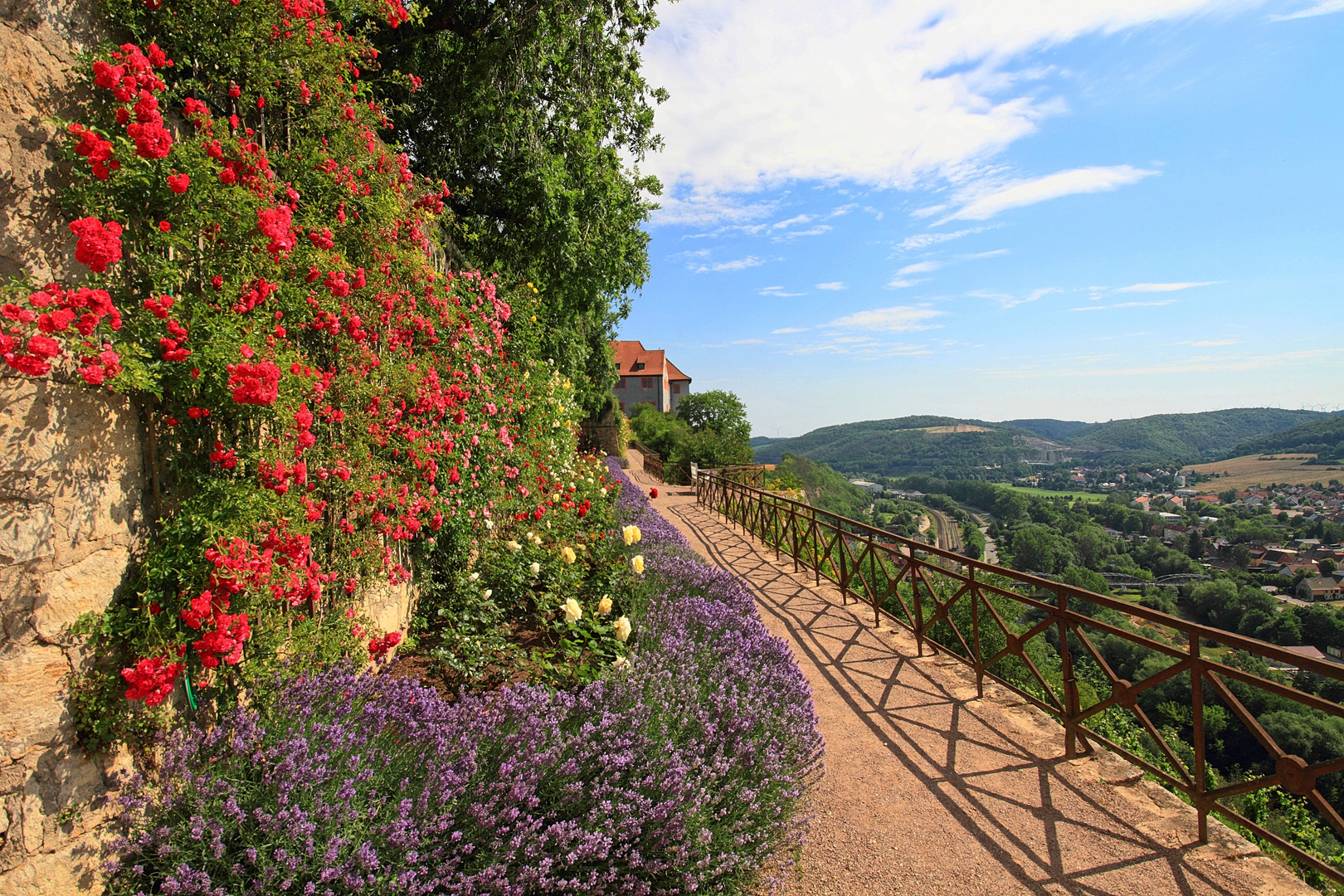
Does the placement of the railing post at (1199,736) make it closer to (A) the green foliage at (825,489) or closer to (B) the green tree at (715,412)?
(A) the green foliage at (825,489)

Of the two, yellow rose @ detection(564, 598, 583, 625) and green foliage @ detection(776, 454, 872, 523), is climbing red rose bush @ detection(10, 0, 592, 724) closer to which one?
yellow rose @ detection(564, 598, 583, 625)

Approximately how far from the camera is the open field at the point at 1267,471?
4434 cm

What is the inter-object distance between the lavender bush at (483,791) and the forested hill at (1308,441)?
216 ft

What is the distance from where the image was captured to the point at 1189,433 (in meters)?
77.2

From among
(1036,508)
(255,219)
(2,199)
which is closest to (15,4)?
(2,199)

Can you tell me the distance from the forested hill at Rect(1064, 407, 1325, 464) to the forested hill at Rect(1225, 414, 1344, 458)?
610cm

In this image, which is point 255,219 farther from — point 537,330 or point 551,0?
point 551,0

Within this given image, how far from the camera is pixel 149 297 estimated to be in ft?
5.71

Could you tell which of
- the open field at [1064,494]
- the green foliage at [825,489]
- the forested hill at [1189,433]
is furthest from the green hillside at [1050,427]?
the green foliage at [825,489]

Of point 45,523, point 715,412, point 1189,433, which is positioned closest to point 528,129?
point 45,523

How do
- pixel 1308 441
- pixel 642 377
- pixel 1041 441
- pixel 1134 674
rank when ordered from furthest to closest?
pixel 1041 441, pixel 642 377, pixel 1308 441, pixel 1134 674

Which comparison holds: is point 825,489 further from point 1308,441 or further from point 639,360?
point 1308,441

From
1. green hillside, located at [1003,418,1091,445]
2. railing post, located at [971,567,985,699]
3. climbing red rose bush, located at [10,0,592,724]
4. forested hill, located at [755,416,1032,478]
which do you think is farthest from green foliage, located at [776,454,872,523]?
green hillside, located at [1003,418,1091,445]

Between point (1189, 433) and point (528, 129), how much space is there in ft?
322
